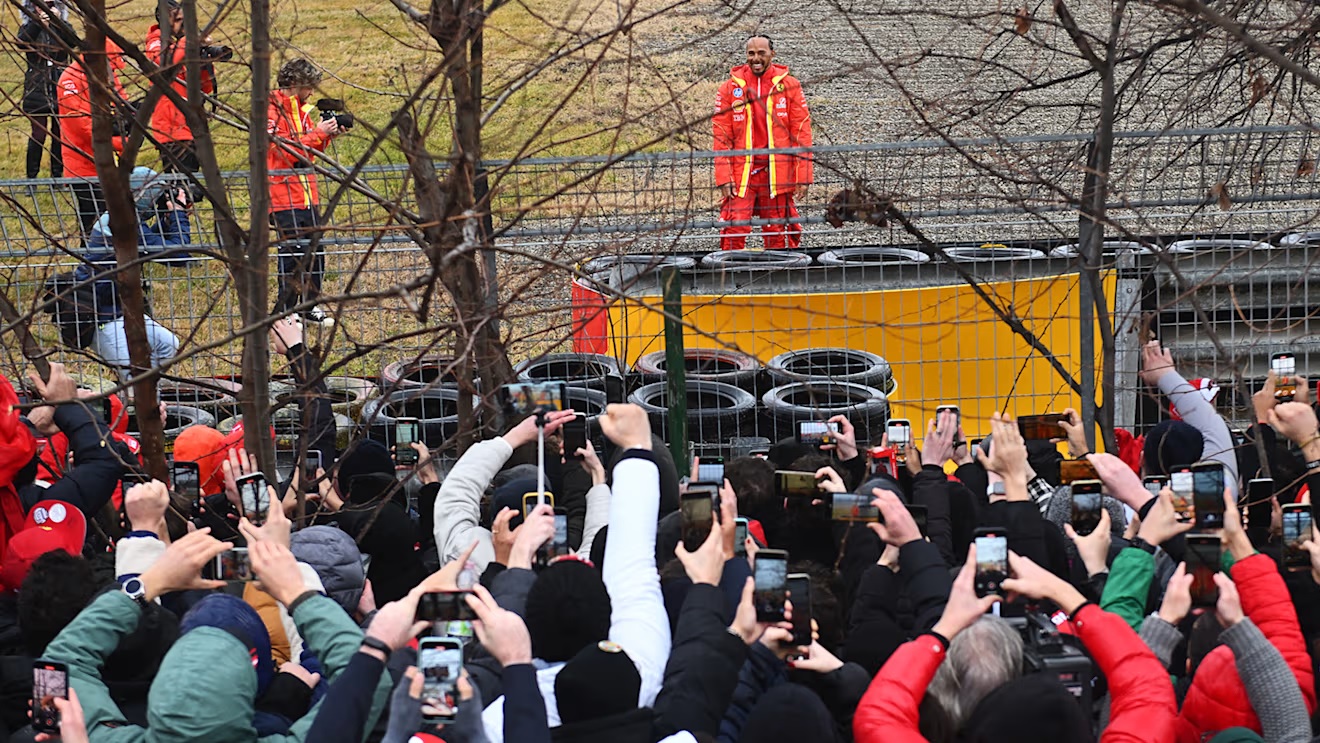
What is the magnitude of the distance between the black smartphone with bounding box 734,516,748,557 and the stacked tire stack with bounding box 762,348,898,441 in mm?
2425

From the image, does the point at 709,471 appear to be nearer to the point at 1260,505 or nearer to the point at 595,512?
the point at 595,512

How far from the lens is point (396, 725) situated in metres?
3.26

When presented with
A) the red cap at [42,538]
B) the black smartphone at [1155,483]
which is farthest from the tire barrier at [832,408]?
the red cap at [42,538]

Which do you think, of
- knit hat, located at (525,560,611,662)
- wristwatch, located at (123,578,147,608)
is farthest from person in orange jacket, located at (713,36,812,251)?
wristwatch, located at (123,578,147,608)

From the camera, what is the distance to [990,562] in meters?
3.64

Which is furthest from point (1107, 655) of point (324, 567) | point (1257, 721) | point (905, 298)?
point (905, 298)

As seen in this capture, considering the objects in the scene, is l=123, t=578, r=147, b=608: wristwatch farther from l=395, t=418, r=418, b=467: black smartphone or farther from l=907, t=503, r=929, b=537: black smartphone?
l=907, t=503, r=929, b=537: black smartphone

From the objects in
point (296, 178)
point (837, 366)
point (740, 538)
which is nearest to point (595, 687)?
point (740, 538)

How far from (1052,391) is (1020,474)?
129 inches

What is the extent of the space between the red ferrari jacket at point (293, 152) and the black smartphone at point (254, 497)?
1.34 m

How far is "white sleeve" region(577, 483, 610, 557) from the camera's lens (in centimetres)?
495

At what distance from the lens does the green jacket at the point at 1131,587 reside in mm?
3893

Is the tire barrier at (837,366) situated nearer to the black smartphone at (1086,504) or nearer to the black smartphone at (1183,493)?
the black smartphone at (1086,504)

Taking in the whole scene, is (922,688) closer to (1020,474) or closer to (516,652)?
(516,652)
